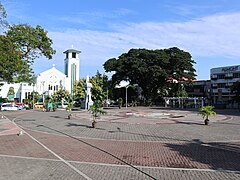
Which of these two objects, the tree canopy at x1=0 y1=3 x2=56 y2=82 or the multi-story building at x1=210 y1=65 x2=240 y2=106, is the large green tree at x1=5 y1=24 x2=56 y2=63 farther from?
the multi-story building at x1=210 y1=65 x2=240 y2=106

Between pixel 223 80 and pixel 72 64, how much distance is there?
147ft

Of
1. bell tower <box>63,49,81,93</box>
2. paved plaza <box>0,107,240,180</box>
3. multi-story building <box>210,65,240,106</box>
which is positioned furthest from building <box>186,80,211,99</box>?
paved plaza <box>0,107,240,180</box>

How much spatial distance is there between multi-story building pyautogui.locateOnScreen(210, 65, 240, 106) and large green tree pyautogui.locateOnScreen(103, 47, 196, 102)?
73.8 ft

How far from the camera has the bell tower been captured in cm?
8375

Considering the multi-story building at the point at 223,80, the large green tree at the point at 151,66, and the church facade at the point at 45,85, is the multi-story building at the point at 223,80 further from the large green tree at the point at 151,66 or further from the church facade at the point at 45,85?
the church facade at the point at 45,85

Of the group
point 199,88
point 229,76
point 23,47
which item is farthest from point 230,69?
point 23,47

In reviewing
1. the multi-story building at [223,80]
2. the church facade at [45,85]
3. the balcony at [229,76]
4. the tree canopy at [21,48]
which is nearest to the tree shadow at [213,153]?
the tree canopy at [21,48]

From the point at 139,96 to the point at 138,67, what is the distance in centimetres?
1111

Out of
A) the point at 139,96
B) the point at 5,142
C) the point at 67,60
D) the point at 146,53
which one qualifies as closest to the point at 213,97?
the point at 139,96

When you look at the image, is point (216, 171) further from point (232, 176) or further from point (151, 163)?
point (151, 163)

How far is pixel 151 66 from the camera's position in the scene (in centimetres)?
4797

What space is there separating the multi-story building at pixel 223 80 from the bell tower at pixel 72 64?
40454 millimetres

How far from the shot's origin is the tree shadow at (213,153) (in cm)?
817

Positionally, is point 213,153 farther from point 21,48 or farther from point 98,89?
point 98,89
